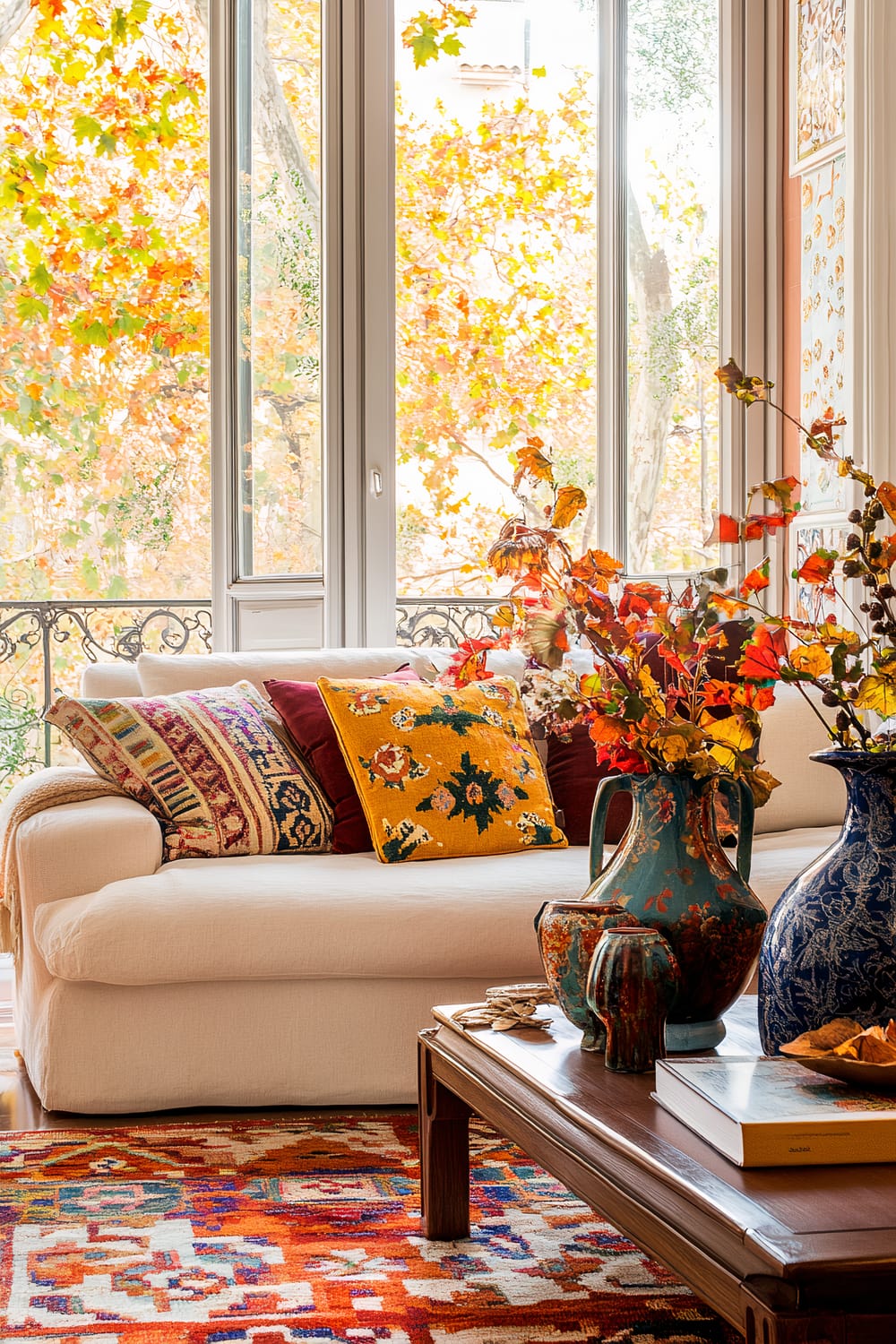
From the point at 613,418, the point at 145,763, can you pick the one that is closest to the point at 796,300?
the point at 613,418

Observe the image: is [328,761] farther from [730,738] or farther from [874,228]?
[874,228]

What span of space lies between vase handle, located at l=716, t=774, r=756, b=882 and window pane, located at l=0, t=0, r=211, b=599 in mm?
4997

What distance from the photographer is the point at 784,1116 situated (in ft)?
4.06

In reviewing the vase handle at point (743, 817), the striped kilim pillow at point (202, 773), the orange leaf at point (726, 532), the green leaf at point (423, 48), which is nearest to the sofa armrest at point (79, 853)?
the striped kilim pillow at point (202, 773)

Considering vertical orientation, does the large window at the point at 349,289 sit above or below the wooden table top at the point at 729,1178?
above

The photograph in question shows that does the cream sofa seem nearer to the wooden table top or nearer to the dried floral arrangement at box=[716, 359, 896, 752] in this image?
the wooden table top

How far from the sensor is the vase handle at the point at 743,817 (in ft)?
5.75

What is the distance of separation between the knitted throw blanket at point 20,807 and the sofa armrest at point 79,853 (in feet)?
0.29

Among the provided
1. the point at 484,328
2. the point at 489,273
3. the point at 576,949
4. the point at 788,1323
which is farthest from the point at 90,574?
the point at 788,1323

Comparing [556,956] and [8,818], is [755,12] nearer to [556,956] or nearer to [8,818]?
[8,818]

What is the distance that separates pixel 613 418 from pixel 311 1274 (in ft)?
10.8

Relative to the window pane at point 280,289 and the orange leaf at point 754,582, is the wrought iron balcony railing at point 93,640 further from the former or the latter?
the orange leaf at point 754,582

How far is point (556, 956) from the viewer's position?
163cm

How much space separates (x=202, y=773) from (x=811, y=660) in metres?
1.75
